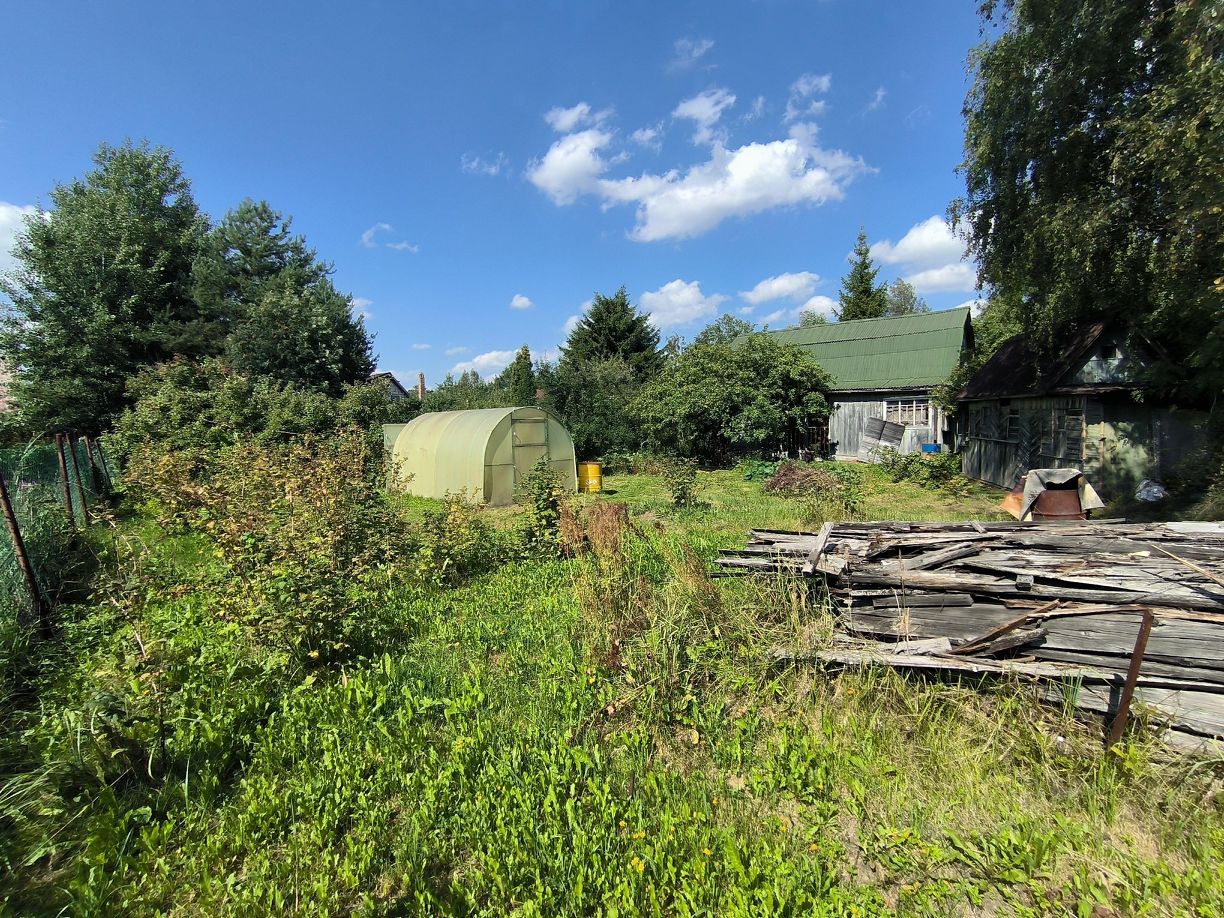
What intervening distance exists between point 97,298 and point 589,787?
27.3m

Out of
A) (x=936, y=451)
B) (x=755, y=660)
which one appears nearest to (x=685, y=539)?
(x=755, y=660)

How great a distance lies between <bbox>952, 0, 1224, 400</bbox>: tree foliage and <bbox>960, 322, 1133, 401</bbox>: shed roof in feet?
1.95

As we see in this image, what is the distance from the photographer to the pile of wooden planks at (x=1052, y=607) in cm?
340

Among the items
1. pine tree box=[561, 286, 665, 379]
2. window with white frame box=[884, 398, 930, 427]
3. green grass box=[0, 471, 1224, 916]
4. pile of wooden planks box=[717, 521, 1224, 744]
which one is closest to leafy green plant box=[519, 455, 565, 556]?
green grass box=[0, 471, 1224, 916]

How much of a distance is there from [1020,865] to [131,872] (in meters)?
4.24

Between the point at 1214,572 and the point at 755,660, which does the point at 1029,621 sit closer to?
the point at 1214,572

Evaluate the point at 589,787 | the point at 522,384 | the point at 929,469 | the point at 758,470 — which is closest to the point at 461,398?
the point at 522,384

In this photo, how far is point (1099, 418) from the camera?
1260 cm

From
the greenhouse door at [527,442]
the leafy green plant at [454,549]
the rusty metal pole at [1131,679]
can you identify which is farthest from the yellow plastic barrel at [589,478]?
the rusty metal pole at [1131,679]

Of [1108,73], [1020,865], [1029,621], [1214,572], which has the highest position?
[1108,73]

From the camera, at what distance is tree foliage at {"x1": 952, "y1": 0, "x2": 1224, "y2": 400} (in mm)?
8336

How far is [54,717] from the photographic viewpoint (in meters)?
3.60

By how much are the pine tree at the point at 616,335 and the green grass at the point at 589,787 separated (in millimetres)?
29692

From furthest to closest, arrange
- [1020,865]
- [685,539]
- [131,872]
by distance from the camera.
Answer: [685,539] → [131,872] → [1020,865]
